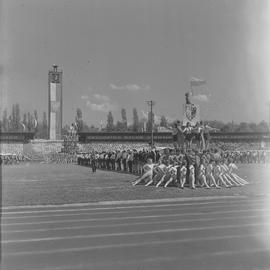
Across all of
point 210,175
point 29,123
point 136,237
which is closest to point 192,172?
point 210,175

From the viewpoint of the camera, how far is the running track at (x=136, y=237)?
7.27 metres

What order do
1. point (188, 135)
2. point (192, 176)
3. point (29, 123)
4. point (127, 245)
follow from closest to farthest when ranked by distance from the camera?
point (127, 245)
point (192, 176)
point (188, 135)
point (29, 123)

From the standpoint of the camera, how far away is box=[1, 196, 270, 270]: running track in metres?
7.27

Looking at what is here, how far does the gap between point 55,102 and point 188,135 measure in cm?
5440

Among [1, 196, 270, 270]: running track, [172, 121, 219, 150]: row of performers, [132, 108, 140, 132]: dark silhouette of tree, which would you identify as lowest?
[1, 196, 270, 270]: running track

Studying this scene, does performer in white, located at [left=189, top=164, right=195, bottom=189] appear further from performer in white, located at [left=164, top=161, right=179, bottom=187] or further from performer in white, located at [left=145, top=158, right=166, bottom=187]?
performer in white, located at [left=145, top=158, right=166, bottom=187]

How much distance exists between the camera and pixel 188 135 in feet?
90.7

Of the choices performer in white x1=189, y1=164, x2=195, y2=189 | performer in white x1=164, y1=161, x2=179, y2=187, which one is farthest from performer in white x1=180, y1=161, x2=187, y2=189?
performer in white x1=164, y1=161, x2=179, y2=187

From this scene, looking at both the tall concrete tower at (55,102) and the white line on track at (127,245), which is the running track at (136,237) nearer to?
the white line on track at (127,245)

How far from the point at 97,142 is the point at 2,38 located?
84.6 m

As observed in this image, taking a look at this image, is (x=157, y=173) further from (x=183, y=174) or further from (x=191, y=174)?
(x=191, y=174)

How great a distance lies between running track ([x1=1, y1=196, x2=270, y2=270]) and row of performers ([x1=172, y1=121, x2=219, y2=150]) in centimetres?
1298

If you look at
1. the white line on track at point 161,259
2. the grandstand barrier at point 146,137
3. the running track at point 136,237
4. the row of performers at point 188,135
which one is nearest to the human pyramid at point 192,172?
the row of performers at point 188,135

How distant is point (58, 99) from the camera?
79.9 meters
